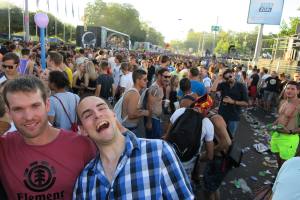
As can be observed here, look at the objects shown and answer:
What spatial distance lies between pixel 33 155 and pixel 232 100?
15.7ft

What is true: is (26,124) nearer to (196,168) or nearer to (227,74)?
(196,168)

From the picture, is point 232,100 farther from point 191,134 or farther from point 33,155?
point 33,155

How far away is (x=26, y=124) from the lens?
1.85 metres

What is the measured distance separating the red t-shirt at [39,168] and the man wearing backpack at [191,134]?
4.82 feet

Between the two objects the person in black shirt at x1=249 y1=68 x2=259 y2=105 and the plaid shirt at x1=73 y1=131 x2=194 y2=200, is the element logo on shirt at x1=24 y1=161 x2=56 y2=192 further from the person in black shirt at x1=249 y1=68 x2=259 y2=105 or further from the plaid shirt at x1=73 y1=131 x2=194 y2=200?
the person in black shirt at x1=249 y1=68 x2=259 y2=105

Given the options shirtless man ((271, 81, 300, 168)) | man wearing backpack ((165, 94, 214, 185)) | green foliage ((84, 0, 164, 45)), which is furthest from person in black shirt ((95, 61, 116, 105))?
green foliage ((84, 0, 164, 45))

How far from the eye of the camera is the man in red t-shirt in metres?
1.84

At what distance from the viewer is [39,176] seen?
6.04 ft

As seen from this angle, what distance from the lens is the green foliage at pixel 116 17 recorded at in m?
101

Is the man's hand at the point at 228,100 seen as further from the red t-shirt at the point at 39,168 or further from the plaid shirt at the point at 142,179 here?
the red t-shirt at the point at 39,168

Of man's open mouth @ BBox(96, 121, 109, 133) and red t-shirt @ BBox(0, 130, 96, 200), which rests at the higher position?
man's open mouth @ BBox(96, 121, 109, 133)

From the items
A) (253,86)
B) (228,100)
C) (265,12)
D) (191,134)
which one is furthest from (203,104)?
(265,12)

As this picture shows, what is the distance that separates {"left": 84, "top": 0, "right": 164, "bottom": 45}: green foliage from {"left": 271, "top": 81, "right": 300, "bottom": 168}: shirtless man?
3737 inches

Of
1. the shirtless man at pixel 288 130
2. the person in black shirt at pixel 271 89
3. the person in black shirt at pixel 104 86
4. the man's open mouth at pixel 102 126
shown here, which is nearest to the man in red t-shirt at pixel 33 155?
the man's open mouth at pixel 102 126
